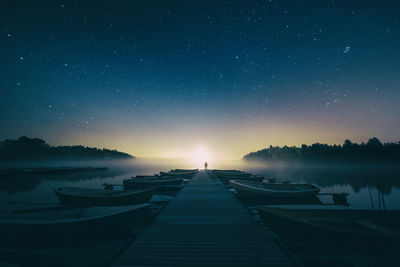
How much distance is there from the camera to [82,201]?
10.9 metres

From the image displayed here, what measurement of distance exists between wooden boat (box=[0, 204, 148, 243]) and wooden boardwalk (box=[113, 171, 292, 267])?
150cm

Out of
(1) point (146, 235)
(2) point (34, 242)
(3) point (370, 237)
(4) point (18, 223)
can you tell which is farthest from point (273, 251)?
(4) point (18, 223)

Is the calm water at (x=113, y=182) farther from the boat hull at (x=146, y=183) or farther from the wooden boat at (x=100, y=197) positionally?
the boat hull at (x=146, y=183)

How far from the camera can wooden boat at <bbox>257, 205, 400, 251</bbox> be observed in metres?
5.11

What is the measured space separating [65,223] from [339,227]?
32.3 feet

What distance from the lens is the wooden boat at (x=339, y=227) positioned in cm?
511

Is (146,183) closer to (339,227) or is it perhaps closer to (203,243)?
(203,243)

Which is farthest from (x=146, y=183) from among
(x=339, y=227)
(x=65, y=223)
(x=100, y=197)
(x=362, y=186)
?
(x=362, y=186)

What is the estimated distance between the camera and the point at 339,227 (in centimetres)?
565

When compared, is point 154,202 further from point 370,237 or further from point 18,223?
point 370,237

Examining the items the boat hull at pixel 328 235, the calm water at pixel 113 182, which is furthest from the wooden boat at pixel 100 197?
the boat hull at pixel 328 235

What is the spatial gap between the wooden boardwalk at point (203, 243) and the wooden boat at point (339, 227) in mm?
1097

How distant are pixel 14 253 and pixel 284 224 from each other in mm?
10715

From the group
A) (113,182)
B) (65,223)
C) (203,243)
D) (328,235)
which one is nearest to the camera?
(203,243)
